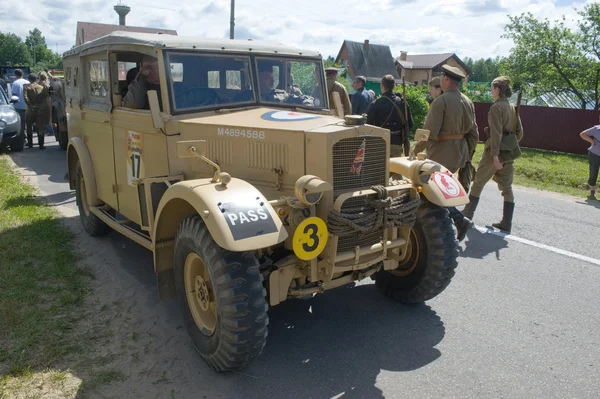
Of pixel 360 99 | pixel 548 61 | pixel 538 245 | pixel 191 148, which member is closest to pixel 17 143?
pixel 360 99

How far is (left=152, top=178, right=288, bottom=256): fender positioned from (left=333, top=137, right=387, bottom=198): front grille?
60 cm

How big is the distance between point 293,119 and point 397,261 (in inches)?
55.2

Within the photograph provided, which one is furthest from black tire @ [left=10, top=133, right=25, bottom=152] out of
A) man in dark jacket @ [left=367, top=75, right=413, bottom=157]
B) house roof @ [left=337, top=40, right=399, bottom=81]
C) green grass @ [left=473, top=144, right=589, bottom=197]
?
house roof @ [left=337, top=40, right=399, bottom=81]

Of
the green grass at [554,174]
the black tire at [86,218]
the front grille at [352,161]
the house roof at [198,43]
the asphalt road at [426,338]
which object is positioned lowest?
the asphalt road at [426,338]

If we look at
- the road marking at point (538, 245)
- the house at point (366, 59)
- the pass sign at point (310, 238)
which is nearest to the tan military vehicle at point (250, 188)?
the pass sign at point (310, 238)

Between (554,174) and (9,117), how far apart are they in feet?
41.7

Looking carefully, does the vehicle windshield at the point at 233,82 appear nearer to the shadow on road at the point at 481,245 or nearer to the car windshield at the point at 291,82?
the car windshield at the point at 291,82

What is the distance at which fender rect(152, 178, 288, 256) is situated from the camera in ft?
9.98

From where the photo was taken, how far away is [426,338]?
3.93m

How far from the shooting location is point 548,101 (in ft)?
77.5

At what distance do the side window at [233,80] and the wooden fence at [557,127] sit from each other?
14767 millimetres

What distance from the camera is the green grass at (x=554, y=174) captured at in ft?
33.3

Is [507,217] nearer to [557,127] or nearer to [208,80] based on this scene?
[208,80]

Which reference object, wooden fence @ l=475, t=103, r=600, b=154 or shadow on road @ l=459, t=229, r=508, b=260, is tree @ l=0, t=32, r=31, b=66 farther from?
shadow on road @ l=459, t=229, r=508, b=260
